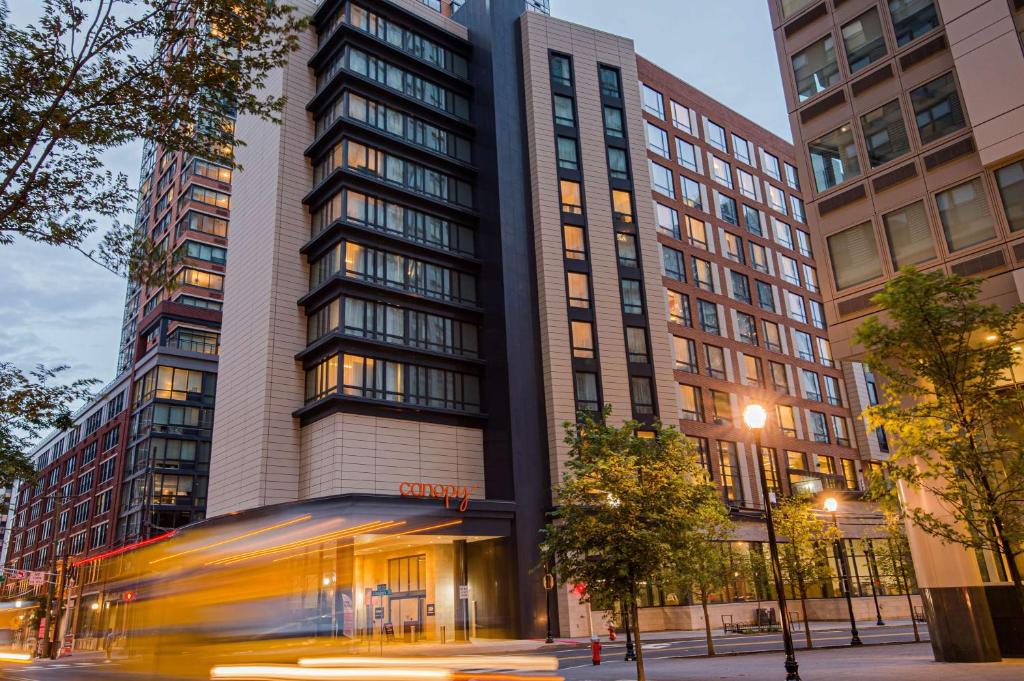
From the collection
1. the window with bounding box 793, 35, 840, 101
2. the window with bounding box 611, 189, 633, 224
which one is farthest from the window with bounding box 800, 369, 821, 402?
the window with bounding box 793, 35, 840, 101

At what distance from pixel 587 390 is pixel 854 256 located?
94.1 feet

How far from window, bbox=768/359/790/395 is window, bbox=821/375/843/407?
268 inches

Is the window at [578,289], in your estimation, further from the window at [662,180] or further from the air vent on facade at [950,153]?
the air vent on facade at [950,153]

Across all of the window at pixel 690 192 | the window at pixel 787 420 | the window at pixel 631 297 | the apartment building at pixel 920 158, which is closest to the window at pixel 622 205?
the window at pixel 631 297

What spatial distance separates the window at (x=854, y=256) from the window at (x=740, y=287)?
42178 millimetres

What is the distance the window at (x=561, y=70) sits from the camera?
58.7 meters

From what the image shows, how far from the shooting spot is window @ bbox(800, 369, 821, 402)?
70438mm

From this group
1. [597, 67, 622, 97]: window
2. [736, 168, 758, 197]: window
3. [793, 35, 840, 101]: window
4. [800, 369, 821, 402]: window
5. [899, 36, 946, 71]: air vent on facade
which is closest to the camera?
[899, 36, 946, 71]: air vent on facade

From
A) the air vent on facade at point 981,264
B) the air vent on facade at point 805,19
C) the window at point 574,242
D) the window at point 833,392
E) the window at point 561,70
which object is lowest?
the air vent on facade at point 981,264

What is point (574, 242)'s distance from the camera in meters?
55.3

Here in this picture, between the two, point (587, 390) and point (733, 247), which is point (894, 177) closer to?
point (587, 390)

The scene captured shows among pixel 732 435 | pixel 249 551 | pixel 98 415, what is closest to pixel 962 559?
pixel 249 551

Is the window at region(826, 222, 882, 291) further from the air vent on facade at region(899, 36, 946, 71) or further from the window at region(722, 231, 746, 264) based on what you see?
the window at region(722, 231, 746, 264)

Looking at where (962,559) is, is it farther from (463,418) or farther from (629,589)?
(463,418)
